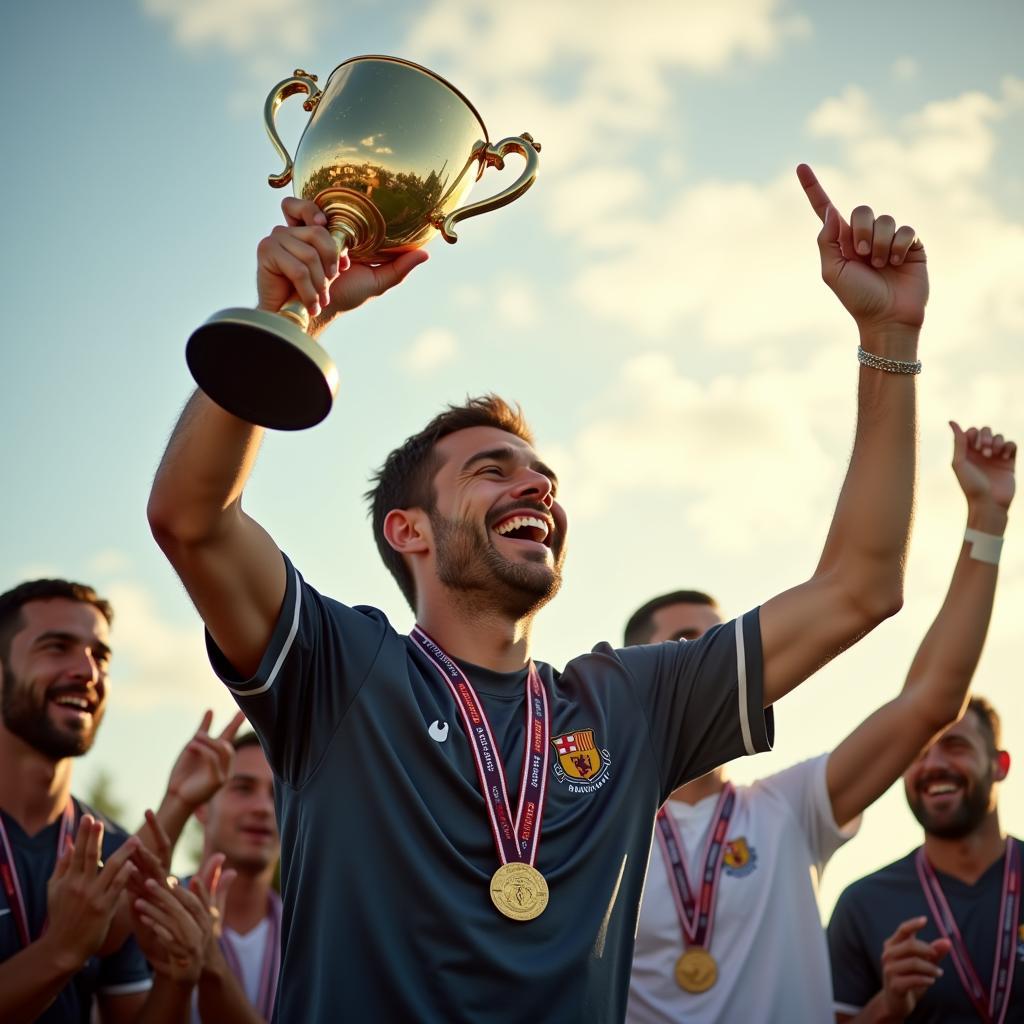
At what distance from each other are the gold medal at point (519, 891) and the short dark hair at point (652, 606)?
11.5 feet

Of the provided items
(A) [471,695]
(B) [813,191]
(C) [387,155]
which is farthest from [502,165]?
(A) [471,695]

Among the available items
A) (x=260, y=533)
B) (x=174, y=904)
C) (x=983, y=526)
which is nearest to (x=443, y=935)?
(x=260, y=533)

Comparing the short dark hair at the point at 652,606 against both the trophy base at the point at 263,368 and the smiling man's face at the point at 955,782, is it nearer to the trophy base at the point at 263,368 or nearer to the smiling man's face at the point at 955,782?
the smiling man's face at the point at 955,782

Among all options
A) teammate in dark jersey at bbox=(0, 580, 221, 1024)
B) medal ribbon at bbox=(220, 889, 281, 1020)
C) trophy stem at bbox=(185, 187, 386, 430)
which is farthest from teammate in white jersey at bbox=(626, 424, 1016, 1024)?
trophy stem at bbox=(185, 187, 386, 430)

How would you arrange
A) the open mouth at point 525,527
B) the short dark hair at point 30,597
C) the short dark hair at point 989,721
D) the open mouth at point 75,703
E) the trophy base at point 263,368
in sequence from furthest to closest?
the short dark hair at point 989,721, the short dark hair at point 30,597, the open mouth at point 75,703, the open mouth at point 525,527, the trophy base at point 263,368

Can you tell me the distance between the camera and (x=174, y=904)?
5043 mm

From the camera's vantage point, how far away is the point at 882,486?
10.6 feet

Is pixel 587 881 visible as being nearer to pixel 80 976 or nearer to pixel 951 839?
pixel 80 976

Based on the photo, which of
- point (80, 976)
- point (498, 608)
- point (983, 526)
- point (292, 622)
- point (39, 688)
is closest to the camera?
point (292, 622)

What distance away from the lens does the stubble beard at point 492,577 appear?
11.6 feet

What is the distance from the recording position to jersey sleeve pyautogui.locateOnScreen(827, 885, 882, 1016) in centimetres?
597

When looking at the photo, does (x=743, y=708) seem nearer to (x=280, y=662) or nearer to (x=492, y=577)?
(x=492, y=577)

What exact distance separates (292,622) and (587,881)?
37.6 inches

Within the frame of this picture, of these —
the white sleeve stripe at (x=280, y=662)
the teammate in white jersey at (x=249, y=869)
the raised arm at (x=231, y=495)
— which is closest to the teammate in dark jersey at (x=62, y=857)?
the teammate in white jersey at (x=249, y=869)
